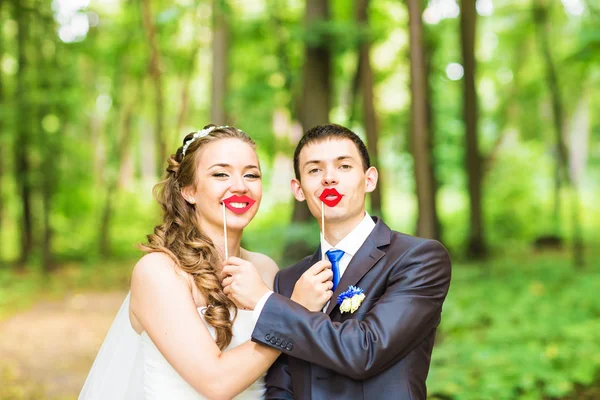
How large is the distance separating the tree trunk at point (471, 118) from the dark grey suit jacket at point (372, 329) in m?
11.7

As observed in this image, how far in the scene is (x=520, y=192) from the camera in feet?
68.4

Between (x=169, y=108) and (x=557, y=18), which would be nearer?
(x=557, y=18)

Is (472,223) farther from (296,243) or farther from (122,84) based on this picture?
(122,84)

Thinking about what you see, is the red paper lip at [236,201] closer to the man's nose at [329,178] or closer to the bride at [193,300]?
the bride at [193,300]

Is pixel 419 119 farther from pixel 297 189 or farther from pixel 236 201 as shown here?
pixel 236 201

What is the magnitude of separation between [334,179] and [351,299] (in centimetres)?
50

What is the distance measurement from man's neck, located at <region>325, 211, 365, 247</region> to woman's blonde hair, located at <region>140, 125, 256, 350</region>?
1.86 feet

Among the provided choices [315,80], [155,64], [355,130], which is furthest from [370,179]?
[355,130]

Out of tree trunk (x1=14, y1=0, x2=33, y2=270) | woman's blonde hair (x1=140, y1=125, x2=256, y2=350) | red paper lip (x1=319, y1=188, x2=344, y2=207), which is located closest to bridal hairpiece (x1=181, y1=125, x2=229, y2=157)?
woman's blonde hair (x1=140, y1=125, x2=256, y2=350)

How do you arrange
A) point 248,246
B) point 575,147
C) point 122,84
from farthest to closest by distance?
point 575,147, point 122,84, point 248,246

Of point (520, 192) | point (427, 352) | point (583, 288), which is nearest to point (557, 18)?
point (520, 192)

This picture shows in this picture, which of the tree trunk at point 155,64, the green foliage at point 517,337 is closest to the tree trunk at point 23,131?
the tree trunk at point 155,64

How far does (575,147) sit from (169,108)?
1838cm

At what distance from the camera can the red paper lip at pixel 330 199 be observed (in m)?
2.66
